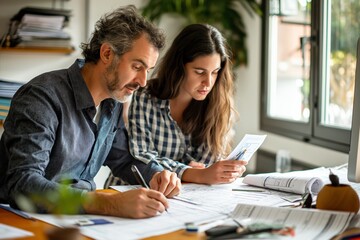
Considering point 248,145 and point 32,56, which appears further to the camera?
point 32,56

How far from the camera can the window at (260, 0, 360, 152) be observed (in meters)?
2.75

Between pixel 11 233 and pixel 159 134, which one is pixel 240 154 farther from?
pixel 11 233

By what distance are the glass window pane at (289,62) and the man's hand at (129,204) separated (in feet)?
6.18

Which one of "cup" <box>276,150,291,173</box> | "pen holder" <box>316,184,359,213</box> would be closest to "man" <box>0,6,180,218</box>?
"pen holder" <box>316,184,359,213</box>

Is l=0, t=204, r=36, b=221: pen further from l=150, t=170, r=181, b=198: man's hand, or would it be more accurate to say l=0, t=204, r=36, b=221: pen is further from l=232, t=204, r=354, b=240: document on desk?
l=232, t=204, r=354, b=240: document on desk

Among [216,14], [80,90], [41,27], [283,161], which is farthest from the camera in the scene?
[216,14]

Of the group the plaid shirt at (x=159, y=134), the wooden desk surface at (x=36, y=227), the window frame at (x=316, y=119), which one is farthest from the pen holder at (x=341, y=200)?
the window frame at (x=316, y=119)

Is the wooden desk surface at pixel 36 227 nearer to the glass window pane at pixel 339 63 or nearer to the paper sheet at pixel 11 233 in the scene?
the paper sheet at pixel 11 233

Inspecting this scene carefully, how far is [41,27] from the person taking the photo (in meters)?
2.98

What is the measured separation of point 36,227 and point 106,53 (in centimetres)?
68

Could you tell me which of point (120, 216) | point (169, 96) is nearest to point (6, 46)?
point (169, 96)

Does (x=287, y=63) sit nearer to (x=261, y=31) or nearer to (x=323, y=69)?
(x=261, y=31)

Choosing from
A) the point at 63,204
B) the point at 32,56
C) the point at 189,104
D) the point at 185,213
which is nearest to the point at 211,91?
the point at 189,104

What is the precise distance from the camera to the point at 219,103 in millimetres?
2174
